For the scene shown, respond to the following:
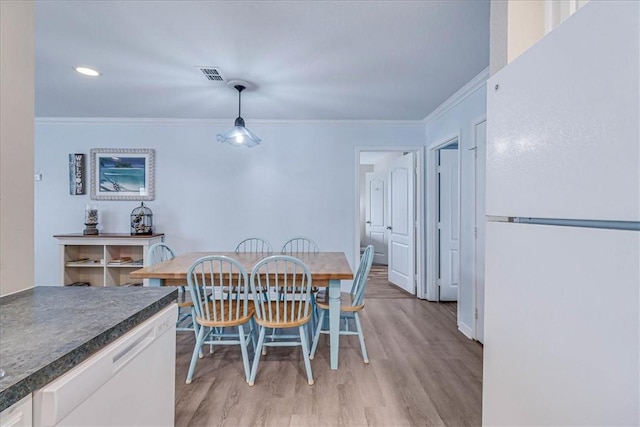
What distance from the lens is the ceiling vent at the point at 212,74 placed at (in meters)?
2.52

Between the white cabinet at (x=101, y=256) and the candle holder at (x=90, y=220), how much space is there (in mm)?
121

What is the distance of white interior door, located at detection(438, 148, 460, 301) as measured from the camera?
12.5 ft

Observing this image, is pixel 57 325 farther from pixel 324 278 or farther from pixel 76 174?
pixel 76 174

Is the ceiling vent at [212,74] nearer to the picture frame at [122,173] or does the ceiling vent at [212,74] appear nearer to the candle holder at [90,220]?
the picture frame at [122,173]

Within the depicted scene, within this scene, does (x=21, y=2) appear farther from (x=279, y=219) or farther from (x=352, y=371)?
(x=279, y=219)

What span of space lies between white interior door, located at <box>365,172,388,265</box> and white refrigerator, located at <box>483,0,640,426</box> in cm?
508

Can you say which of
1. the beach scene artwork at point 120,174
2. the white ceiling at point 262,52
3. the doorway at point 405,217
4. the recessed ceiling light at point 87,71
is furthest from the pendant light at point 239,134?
the beach scene artwork at point 120,174

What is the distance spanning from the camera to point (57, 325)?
851 mm

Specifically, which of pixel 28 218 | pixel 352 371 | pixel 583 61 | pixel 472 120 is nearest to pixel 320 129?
pixel 472 120

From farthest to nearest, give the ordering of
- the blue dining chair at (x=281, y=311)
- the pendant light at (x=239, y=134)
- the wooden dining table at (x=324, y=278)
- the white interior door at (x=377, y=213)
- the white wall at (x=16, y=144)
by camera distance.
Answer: the white interior door at (x=377, y=213) < the pendant light at (x=239, y=134) < the wooden dining table at (x=324, y=278) < the blue dining chair at (x=281, y=311) < the white wall at (x=16, y=144)

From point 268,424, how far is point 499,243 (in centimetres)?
158

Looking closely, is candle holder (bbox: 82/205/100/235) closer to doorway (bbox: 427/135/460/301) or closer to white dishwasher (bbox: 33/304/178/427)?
white dishwasher (bbox: 33/304/178/427)

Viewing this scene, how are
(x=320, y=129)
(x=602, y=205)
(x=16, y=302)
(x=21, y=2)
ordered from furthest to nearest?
1. (x=320, y=129)
2. (x=21, y=2)
3. (x=16, y=302)
4. (x=602, y=205)

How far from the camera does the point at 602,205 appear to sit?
579mm
